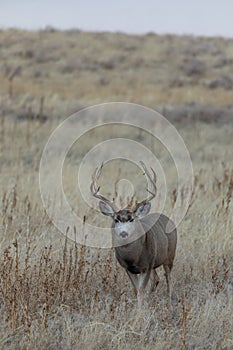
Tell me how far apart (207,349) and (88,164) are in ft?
24.4

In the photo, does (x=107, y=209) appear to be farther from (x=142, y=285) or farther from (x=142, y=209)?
(x=142, y=285)

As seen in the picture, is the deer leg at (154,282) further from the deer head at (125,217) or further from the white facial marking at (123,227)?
the white facial marking at (123,227)

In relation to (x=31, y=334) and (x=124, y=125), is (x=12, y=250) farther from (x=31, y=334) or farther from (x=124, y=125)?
(x=124, y=125)

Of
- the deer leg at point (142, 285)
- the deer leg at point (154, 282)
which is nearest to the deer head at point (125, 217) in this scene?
the deer leg at point (142, 285)

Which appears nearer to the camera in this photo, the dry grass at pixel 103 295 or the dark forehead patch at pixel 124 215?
the dry grass at pixel 103 295

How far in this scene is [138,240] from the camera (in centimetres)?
492

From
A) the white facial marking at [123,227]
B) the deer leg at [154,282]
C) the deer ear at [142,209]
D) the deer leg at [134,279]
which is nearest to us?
the white facial marking at [123,227]

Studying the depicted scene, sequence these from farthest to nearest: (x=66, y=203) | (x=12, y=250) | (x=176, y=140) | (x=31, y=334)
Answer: (x=176, y=140), (x=66, y=203), (x=12, y=250), (x=31, y=334)

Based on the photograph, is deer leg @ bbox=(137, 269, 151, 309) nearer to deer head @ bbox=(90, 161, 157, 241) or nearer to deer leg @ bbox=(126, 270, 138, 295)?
deer leg @ bbox=(126, 270, 138, 295)

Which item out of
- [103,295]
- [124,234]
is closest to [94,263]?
[103,295]

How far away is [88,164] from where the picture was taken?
38.5 ft

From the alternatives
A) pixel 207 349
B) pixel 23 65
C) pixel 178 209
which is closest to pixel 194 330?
pixel 207 349

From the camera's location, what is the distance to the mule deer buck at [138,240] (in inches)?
187

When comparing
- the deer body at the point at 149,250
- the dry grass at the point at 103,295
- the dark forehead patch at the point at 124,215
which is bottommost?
the dry grass at the point at 103,295
